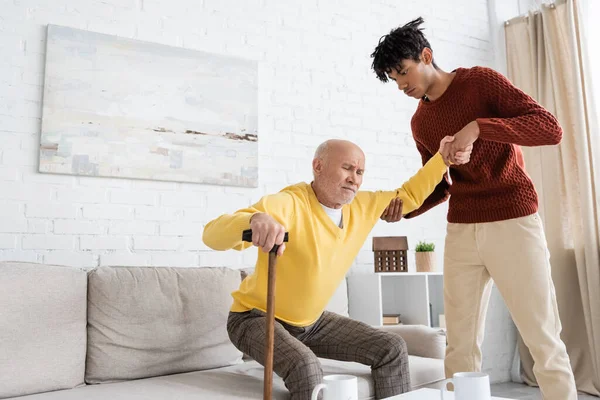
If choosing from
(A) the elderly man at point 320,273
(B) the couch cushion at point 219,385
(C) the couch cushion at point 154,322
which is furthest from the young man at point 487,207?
(C) the couch cushion at point 154,322

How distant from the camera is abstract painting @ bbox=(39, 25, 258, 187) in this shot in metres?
2.50

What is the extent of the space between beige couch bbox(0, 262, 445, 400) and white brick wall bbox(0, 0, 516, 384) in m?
0.41

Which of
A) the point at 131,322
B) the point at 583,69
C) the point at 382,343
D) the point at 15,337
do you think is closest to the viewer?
the point at 15,337

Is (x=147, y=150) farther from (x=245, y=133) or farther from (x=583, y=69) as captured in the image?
(x=583, y=69)

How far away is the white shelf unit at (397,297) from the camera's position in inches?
115

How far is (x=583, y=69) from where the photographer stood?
348 cm

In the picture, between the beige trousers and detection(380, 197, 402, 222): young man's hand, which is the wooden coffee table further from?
detection(380, 197, 402, 222): young man's hand

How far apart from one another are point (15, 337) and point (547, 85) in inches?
137

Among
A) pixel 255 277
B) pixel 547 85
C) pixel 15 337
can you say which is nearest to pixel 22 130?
pixel 15 337

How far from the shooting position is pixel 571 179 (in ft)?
11.5

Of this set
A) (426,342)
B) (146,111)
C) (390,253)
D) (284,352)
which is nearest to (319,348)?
(284,352)

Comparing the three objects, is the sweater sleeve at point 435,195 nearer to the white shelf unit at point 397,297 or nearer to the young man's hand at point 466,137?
the young man's hand at point 466,137

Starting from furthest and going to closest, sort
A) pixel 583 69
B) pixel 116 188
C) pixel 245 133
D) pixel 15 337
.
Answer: pixel 583 69, pixel 245 133, pixel 116 188, pixel 15 337

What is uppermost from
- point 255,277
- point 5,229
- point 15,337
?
point 5,229
